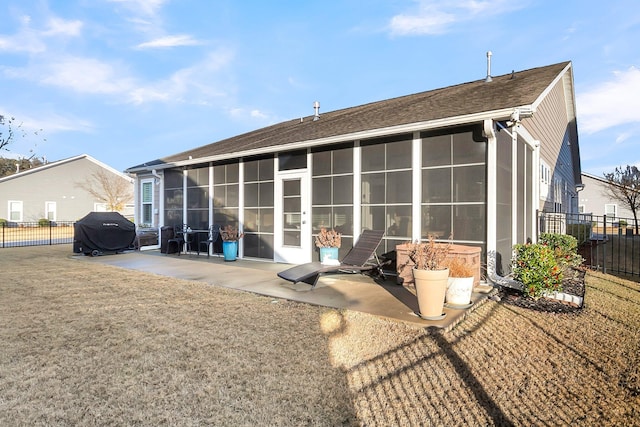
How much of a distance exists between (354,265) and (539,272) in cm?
283

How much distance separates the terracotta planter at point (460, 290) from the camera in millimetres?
4629

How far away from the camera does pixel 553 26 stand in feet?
35.4

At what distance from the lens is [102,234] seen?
11172 millimetres

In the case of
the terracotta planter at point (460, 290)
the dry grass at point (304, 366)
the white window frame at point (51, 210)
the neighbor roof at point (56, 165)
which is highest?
the neighbor roof at point (56, 165)

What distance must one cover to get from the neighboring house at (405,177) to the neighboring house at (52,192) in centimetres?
2159

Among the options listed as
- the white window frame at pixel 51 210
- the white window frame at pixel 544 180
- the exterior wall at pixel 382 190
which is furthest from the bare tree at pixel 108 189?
the white window frame at pixel 544 180

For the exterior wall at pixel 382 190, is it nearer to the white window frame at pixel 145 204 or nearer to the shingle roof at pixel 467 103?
the shingle roof at pixel 467 103

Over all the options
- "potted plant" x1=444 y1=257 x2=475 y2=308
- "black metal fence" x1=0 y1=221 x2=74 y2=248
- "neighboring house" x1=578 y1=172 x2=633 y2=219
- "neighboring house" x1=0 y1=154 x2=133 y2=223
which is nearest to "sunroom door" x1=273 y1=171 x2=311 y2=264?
"potted plant" x1=444 y1=257 x2=475 y2=308

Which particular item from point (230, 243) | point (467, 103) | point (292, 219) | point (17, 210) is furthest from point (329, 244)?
point (17, 210)

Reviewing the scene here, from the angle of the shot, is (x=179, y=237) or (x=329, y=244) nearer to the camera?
(x=329, y=244)

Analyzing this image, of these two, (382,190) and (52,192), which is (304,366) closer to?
(382,190)

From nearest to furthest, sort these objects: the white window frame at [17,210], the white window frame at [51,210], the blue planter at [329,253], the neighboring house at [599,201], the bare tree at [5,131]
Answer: the blue planter at [329,253], the white window frame at [17,210], the white window frame at [51,210], the neighboring house at [599,201], the bare tree at [5,131]

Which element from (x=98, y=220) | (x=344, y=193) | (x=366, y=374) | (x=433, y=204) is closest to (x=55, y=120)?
(x=98, y=220)

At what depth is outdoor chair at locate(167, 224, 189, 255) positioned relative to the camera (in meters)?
10.9
